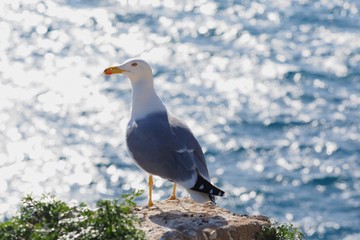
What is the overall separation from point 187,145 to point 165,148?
0.40 metres

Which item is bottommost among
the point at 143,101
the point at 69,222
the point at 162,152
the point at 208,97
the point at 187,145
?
the point at 69,222

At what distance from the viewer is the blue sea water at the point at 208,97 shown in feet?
181

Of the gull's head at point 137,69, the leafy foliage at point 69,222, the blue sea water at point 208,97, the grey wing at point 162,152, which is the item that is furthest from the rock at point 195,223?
the blue sea water at point 208,97

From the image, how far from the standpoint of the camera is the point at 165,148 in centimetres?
1628

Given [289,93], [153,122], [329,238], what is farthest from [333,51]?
[153,122]

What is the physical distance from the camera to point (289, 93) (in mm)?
62469

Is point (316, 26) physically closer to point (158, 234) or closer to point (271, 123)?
point (271, 123)

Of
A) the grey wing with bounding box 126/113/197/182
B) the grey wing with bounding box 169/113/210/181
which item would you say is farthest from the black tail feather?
the grey wing with bounding box 169/113/210/181

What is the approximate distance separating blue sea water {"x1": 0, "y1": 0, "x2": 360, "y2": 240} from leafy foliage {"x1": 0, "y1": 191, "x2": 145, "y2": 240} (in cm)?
3727

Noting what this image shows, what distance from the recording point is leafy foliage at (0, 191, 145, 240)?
12461 millimetres

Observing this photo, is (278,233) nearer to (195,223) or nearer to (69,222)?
(195,223)

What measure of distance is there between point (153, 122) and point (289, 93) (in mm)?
46492

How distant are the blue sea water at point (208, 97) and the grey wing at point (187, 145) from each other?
34.7m

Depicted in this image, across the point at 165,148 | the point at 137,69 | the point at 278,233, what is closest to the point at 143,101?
the point at 137,69
